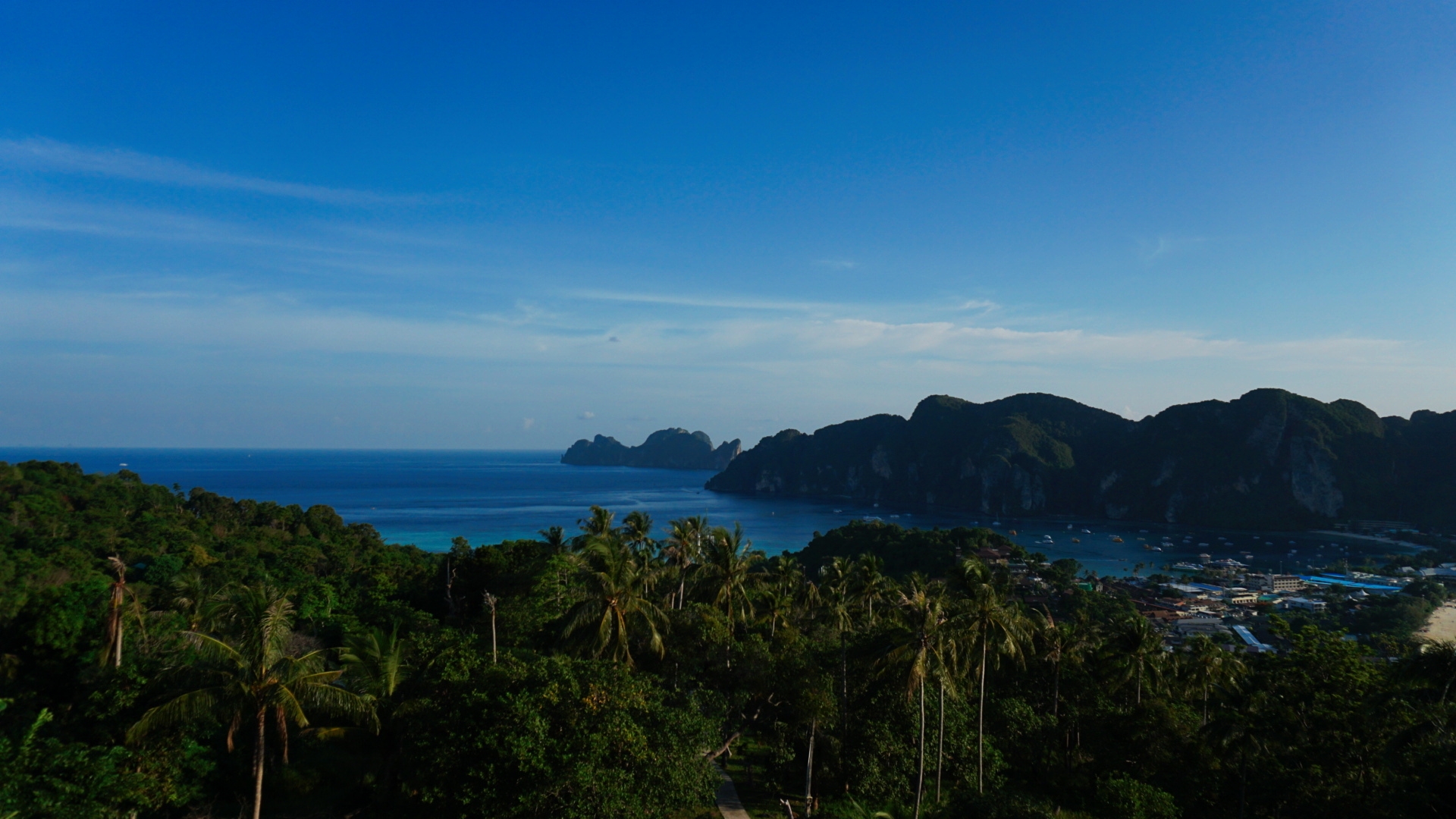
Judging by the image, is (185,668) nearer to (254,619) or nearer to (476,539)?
(254,619)

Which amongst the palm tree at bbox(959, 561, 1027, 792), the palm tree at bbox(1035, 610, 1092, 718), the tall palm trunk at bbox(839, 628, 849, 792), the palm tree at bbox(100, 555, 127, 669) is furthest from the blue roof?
the palm tree at bbox(100, 555, 127, 669)

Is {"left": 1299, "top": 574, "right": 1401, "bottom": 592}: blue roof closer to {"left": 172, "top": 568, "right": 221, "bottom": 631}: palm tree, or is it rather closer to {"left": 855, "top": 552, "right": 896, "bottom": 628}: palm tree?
{"left": 855, "top": 552, "right": 896, "bottom": 628}: palm tree

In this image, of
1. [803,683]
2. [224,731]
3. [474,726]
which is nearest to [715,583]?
[803,683]

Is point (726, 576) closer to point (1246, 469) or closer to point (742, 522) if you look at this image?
point (742, 522)

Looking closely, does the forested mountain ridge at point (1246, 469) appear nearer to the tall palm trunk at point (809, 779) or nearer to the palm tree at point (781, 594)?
the palm tree at point (781, 594)

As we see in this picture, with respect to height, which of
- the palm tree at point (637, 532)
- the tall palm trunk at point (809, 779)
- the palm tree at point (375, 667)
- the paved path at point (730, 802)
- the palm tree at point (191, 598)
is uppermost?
the palm tree at point (637, 532)

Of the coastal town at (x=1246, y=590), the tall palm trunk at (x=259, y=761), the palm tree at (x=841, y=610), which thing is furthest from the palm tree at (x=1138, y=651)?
the tall palm trunk at (x=259, y=761)

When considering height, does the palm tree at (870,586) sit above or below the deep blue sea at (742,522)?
above
